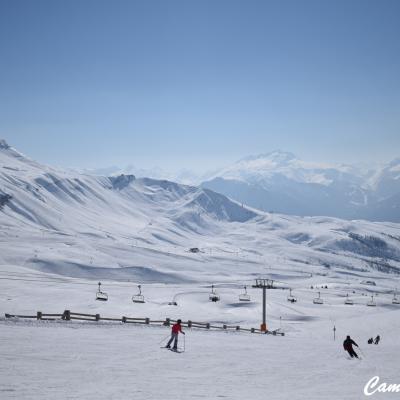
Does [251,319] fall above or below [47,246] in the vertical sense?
below

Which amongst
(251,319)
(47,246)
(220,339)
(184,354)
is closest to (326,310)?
(251,319)

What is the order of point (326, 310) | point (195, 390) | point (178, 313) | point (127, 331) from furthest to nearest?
point (326, 310)
point (178, 313)
point (127, 331)
point (195, 390)

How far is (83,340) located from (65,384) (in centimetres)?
1014

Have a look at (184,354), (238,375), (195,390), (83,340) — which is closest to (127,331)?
(83,340)

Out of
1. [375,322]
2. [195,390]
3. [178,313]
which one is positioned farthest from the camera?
[178,313]

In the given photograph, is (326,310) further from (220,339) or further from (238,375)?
(238,375)

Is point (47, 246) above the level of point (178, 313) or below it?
above

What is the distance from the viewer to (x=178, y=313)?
264 feet

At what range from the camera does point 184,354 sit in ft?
90.7

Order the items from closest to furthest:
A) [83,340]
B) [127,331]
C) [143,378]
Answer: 1. [143,378]
2. [83,340]
3. [127,331]

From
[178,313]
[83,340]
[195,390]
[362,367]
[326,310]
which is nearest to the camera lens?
[195,390]

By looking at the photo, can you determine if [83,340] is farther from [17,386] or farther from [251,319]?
[251,319]

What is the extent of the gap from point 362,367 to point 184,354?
439 inches

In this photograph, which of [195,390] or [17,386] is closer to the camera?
[17,386]
